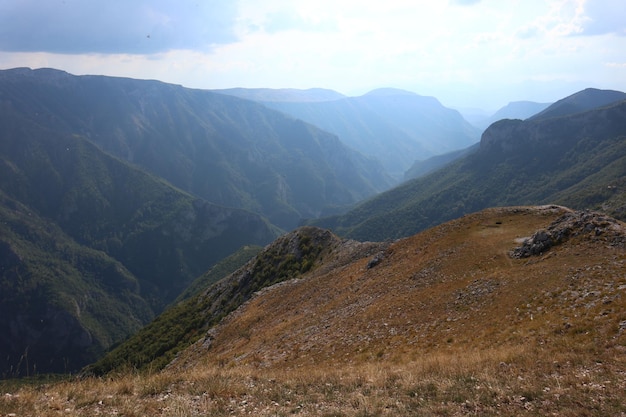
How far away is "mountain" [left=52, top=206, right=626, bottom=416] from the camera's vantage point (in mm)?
12617

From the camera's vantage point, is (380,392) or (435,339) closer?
(380,392)

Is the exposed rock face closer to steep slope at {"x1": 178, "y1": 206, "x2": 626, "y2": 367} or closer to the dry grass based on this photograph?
steep slope at {"x1": 178, "y1": 206, "x2": 626, "y2": 367}

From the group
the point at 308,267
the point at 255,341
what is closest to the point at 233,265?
the point at 308,267

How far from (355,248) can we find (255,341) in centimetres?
2506

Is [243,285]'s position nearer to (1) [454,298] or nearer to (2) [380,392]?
(1) [454,298]

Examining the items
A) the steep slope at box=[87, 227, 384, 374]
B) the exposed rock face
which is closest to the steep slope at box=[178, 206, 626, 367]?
the exposed rock face

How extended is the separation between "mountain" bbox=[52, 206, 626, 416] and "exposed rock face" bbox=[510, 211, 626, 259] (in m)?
0.11

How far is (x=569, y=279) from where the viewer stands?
22188 millimetres

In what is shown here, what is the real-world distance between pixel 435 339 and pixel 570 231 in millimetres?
16128

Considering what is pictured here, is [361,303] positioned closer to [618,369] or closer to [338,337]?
[338,337]

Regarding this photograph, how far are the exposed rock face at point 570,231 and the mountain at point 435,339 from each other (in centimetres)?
11

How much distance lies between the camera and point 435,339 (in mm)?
20969

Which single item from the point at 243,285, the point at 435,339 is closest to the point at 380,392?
the point at 435,339

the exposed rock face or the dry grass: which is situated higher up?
the exposed rock face
